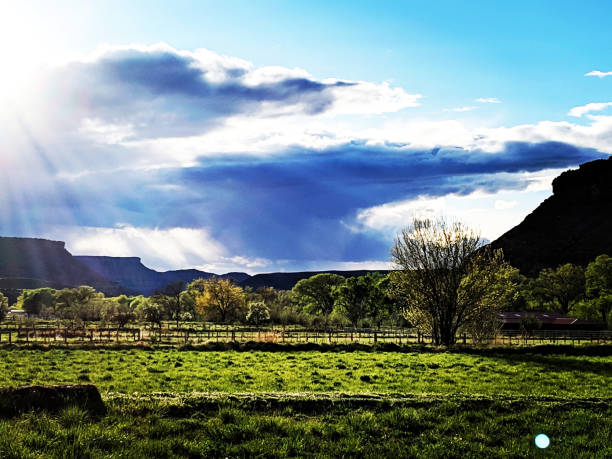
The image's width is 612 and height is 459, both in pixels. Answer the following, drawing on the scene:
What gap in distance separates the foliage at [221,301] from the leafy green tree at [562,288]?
6783 centimetres

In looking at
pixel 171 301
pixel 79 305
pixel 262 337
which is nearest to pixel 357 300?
pixel 171 301

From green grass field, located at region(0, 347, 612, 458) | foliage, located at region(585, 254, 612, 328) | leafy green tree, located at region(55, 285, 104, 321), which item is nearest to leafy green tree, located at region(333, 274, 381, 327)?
foliage, located at region(585, 254, 612, 328)

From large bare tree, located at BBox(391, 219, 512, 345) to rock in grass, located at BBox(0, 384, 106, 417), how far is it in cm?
3836

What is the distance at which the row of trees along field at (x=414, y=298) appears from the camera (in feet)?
149

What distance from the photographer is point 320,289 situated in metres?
134

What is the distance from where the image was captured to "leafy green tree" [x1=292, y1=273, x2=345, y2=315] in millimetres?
131250

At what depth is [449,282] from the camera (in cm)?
4550

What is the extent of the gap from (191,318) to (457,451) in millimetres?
119770

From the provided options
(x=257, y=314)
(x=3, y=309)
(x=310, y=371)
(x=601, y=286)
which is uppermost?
(x=601, y=286)

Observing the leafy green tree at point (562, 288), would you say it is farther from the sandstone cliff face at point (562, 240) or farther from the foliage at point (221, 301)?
the foliage at point (221, 301)

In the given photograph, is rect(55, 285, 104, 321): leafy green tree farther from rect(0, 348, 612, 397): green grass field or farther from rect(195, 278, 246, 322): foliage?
rect(0, 348, 612, 397): green grass field

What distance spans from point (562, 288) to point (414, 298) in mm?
88700

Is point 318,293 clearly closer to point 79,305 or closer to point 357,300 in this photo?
point 357,300

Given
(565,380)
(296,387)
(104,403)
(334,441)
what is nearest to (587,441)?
(334,441)
